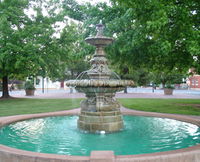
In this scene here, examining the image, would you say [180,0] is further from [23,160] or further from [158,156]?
[23,160]

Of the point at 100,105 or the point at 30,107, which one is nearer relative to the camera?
the point at 100,105

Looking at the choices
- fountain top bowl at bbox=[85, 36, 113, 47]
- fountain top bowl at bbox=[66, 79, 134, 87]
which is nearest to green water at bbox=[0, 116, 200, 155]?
fountain top bowl at bbox=[66, 79, 134, 87]

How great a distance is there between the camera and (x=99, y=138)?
693 cm

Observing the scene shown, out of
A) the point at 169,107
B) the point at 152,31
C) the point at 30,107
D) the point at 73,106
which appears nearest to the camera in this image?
the point at 152,31

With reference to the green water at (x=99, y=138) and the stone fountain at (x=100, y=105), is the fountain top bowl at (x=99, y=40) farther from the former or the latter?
the green water at (x=99, y=138)

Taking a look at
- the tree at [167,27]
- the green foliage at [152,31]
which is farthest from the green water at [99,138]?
the green foliage at [152,31]

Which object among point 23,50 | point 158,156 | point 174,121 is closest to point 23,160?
point 158,156

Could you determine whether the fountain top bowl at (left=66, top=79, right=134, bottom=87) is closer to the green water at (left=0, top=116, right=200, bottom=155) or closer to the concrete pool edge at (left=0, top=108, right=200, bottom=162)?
the green water at (left=0, top=116, right=200, bottom=155)

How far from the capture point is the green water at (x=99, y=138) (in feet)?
19.3

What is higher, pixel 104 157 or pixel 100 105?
pixel 100 105

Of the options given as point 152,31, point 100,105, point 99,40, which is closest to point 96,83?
point 100,105

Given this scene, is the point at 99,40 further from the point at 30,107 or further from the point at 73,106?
the point at 30,107

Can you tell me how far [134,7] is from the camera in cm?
1261

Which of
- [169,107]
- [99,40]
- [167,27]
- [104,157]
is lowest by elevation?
[169,107]
